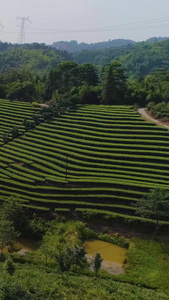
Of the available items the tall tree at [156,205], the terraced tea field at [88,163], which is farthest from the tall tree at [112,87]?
the tall tree at [156,205]

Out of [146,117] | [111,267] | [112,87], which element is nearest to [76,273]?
[111,267]

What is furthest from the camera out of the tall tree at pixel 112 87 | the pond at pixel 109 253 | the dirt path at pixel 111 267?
the tall tree at pixel 112 87

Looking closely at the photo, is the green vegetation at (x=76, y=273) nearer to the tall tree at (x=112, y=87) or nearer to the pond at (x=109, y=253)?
the pond at (x=109, y=253)

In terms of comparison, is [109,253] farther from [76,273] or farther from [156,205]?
[156,205]

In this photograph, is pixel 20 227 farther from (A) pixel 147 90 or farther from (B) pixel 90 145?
(A) pixel 147 90

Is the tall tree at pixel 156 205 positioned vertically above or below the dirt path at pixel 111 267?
above

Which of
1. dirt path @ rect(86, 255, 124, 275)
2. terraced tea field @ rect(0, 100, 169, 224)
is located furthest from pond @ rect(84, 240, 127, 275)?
terraced tea field @ rect(0, 100, 169, 224)

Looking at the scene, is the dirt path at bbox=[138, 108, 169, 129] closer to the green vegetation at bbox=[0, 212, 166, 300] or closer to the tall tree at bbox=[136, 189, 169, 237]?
the tall tree at bbox=[136, 189, 169, 237]
